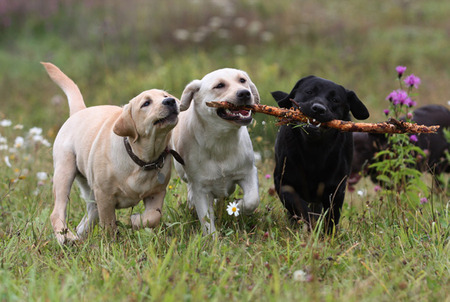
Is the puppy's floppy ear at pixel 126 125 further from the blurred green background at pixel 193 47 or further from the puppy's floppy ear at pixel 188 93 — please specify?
the blurred green background at pixel 193 47

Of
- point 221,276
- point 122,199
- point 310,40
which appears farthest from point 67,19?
point 221,276

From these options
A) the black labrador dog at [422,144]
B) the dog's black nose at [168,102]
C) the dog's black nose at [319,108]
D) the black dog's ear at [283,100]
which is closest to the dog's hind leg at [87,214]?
the dog's black nose at [168,102]

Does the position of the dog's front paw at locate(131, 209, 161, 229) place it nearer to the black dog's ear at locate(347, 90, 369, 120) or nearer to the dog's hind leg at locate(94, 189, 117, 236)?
the dog's hind leg at locate(94, 189, 117, 236)

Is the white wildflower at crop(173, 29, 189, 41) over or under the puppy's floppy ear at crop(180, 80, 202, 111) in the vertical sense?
under

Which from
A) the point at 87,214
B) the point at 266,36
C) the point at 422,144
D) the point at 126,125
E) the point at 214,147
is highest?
the point at 126,125

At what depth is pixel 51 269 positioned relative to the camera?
323cm

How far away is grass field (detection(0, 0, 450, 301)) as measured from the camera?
2.77 m

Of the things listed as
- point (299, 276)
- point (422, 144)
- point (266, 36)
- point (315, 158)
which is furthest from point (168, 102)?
point (266, 36)

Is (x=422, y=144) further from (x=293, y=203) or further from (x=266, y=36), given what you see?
(x=266, y=36)

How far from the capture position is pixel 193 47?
40.3 ft

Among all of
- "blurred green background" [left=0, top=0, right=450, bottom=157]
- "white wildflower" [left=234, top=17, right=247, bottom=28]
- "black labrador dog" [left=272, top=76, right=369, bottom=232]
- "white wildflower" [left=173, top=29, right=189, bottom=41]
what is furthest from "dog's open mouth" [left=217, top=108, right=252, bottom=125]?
"white wildflower" [left=234, top=17, right=247, bottom=28]

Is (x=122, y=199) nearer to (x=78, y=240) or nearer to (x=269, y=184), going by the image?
(x=78, y=240)

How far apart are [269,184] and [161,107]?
208cm

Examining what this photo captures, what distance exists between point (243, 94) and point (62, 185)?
5.09 feet
